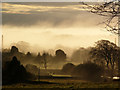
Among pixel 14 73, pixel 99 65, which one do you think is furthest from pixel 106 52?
pixel 14 73

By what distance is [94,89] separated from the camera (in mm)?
23078

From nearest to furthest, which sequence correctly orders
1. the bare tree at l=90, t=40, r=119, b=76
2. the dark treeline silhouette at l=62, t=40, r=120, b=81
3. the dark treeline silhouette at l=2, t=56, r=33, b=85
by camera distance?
the dark treeline silhouette at l=2, t=56, r=33, b=85, the dark treeline silhouette at l=62, t=40, r=120, b=81, the bare tree at l=90, t=40, r=119, b=76

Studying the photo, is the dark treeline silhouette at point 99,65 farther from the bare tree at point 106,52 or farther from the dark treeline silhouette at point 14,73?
the dark treeline silhouette at point 14,73

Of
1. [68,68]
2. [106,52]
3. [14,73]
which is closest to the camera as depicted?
[14,73]

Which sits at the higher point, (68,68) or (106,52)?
(106,52)

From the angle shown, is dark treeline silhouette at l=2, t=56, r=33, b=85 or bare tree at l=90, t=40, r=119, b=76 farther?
bare tree at l=90, t=40, r=119, b=76

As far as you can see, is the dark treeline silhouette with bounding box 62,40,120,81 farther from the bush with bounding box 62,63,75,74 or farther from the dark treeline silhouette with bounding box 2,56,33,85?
the dark treeline silhouette with bounding box 2,56,33,85

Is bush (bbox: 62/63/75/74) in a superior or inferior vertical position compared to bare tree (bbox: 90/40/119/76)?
inferior

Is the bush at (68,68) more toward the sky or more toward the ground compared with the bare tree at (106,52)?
more toward the ground

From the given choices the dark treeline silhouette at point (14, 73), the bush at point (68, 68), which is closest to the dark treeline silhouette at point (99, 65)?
the bush at point (68, 68)

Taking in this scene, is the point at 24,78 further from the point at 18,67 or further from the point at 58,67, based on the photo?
the point at 58,67

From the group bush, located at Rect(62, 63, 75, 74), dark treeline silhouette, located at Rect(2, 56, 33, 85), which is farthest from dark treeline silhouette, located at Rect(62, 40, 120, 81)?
dark treeline silhouette, located at Rect(2, 56, 33, 85)

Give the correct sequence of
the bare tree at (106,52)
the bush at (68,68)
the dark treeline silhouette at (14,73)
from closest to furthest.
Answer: the dark treeline silhouette at (14,73)
the bare tree at (106,52)
the bush at (68,68)

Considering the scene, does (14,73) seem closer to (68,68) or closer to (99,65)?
(99,65)
